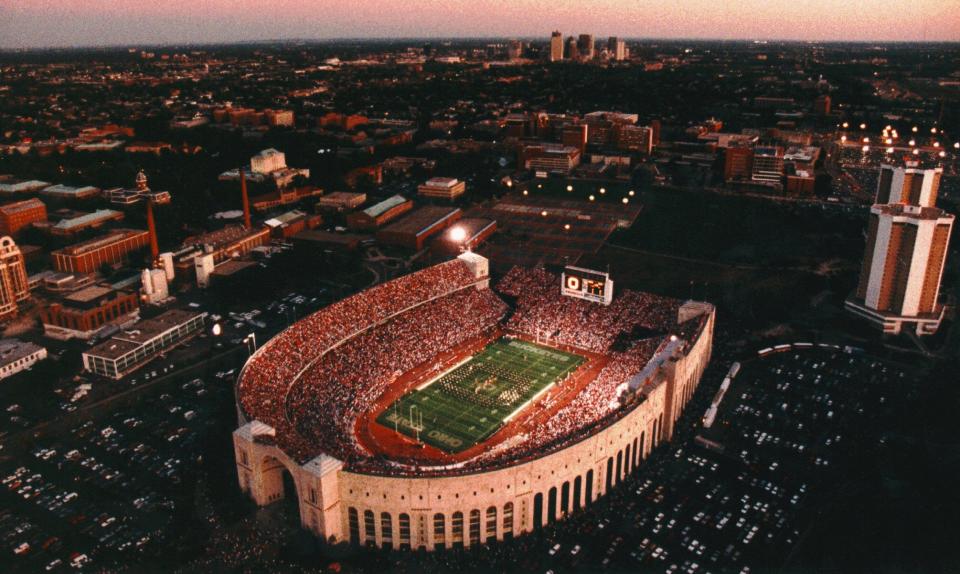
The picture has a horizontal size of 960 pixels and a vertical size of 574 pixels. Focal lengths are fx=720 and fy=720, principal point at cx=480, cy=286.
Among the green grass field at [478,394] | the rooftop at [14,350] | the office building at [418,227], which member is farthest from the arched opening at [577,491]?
the office building at [418,227]

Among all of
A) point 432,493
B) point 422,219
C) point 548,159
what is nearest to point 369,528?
point 432,493

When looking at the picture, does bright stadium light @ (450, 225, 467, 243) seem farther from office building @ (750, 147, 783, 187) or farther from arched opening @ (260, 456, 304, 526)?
office building @ (750, 147, 783, 187)

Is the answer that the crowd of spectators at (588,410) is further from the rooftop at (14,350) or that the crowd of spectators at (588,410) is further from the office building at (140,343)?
the rooftop at (14,350)

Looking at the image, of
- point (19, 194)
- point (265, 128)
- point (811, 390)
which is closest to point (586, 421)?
point (811, 390)

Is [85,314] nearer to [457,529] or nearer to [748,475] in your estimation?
[457,529]

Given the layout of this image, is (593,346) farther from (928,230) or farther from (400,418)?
(928,230)
